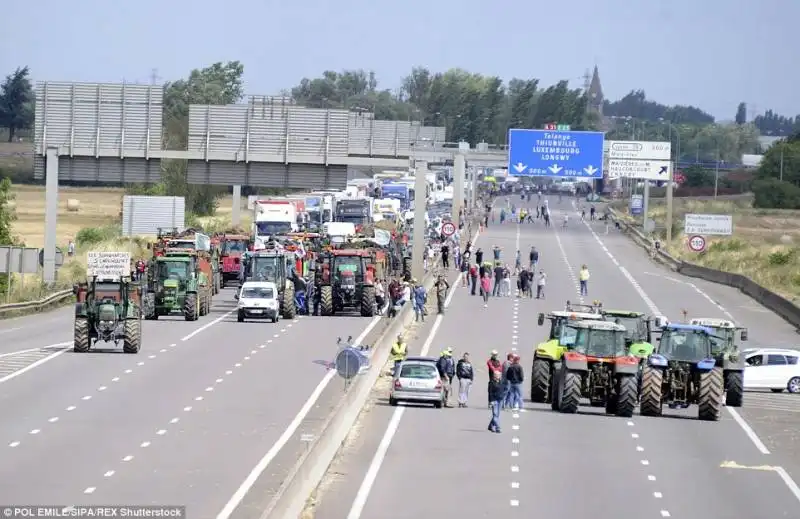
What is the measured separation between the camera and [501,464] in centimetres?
2838

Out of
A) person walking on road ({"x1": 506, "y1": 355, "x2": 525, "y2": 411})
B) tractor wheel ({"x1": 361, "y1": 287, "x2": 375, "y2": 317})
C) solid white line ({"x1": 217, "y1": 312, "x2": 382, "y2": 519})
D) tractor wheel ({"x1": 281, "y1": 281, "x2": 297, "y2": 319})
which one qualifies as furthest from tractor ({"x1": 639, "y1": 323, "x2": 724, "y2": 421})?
tractor wheel ({"x1": 361, "y1": 287, "x2": 375, "y2": 317})

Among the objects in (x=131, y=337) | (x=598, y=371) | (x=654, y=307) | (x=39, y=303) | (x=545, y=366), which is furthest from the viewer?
(x=654, y=307)

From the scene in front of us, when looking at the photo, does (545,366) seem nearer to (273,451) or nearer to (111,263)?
(273,451)

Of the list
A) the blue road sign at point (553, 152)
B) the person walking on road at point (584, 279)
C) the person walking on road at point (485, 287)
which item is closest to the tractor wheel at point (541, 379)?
the person walking on road at point (485, 287)

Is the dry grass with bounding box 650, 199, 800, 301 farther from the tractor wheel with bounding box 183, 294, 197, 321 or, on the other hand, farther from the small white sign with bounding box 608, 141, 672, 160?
the tractor wheel with bounding box 183, 294, 197, 321

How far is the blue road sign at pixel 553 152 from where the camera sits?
82.1 meters

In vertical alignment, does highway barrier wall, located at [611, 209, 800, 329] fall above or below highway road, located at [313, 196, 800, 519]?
above

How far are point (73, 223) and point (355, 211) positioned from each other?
29.8 m

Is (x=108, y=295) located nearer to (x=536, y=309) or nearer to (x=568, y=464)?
(x=568, y=464)

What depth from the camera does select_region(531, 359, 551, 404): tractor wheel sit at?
121 ft

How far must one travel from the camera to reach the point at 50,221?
224ft

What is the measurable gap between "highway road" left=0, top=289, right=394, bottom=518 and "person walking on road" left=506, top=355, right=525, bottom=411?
12.8 ft

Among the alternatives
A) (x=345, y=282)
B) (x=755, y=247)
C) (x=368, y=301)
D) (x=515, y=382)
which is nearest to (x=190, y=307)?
(x=345, y=282)

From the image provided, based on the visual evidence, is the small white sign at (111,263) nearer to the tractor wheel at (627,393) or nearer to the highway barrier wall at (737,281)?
the tractor wheel at (627,393)
